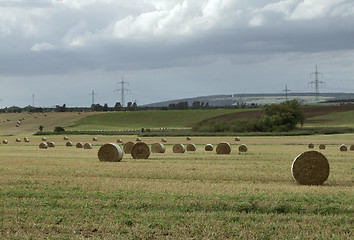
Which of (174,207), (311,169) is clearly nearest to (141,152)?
(311,169)

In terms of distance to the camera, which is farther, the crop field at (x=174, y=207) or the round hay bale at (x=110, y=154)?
the round hay bale at (x=110, y=154)

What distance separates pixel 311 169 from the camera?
18938 mm

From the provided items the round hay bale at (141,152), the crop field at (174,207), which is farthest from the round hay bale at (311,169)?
the round hay bale at (141,152)

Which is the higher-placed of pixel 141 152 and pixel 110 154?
pixel 110 154

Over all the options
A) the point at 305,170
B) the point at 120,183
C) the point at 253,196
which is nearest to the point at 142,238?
the point at 253,196

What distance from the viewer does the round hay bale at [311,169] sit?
18.9m

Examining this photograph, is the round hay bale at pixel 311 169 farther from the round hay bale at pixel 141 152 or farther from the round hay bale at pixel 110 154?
the round hay bale at pixel 141 152

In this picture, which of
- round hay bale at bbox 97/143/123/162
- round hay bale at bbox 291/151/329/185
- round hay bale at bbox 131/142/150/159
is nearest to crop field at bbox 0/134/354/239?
round hay bale at bbox 291/151/329/185

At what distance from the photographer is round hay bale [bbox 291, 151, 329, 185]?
742 inches

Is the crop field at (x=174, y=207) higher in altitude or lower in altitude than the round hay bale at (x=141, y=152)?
lower

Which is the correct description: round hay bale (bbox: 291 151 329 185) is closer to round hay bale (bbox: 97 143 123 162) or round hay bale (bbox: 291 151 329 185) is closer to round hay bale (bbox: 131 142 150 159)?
round hay bale (bbox: 97 143 123 162)

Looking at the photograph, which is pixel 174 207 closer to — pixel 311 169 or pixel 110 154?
pixel 311 169

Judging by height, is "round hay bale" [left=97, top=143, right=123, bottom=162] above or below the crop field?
above

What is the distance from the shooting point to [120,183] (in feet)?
60.2
